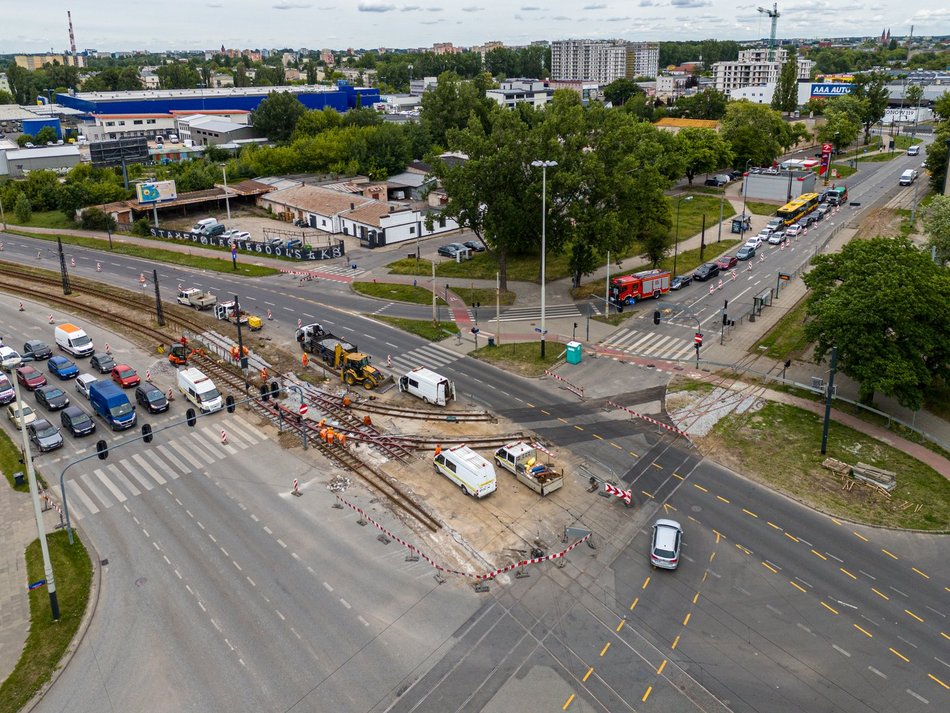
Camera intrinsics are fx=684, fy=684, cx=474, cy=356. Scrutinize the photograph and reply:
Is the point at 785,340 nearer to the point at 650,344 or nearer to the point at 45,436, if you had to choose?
the point at 650,344

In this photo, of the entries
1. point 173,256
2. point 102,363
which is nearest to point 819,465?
point 102,363

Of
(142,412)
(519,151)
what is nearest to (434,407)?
(142,412)

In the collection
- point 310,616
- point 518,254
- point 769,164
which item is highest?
point 769,164

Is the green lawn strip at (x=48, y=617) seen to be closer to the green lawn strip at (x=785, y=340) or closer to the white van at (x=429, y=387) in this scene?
the white van at (x=429, y=387)

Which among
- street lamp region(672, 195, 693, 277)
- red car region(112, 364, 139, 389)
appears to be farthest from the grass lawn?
red car region(112, 364, 139, 389)

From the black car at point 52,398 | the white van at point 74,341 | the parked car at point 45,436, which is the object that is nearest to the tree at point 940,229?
the parked car at point 45,436

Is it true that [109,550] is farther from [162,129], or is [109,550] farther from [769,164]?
[162,129]

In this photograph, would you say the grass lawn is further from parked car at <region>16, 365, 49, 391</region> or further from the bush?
the bush
